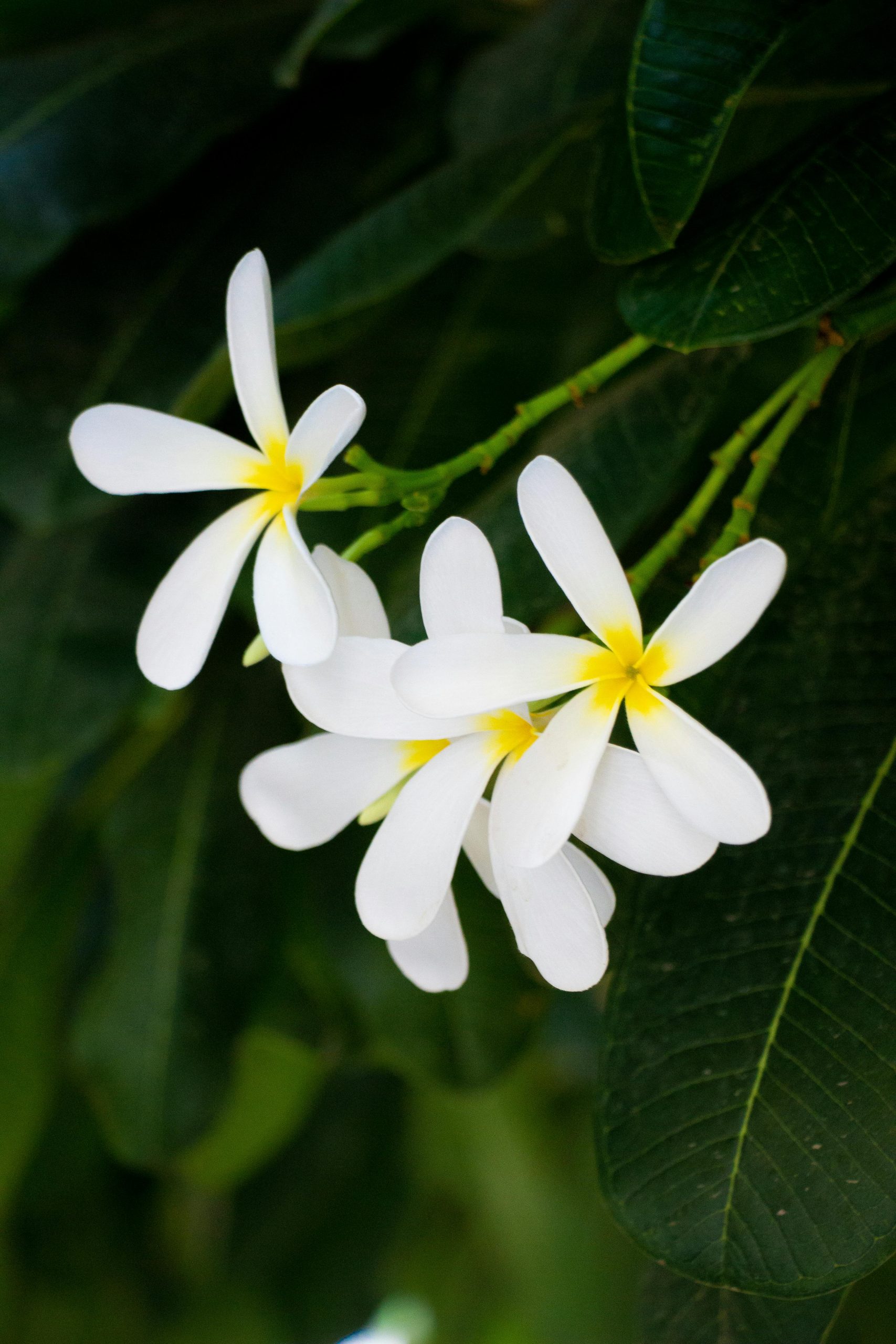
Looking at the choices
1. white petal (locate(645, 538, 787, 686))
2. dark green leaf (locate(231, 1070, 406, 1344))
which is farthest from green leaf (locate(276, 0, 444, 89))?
dark green leaf (locate(231, 1070, 406, 1344))

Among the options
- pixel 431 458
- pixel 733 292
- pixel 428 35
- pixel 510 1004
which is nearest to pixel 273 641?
pixel 733 292

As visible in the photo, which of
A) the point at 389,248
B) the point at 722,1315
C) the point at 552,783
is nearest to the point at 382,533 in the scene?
the point at 552,783

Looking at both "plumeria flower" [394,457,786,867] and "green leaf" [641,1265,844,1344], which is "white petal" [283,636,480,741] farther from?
"green leaf" [641,1265,844,1344]

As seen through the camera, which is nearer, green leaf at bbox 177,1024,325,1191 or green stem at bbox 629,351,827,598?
green stem at bbox 629,351,827,598

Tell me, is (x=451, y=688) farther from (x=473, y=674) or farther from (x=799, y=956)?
(x=799, y=956)

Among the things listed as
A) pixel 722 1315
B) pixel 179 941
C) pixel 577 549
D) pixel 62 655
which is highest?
pixel 62 655

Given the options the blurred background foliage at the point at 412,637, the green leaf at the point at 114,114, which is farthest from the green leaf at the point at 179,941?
the green leaf at the point at 114,114
